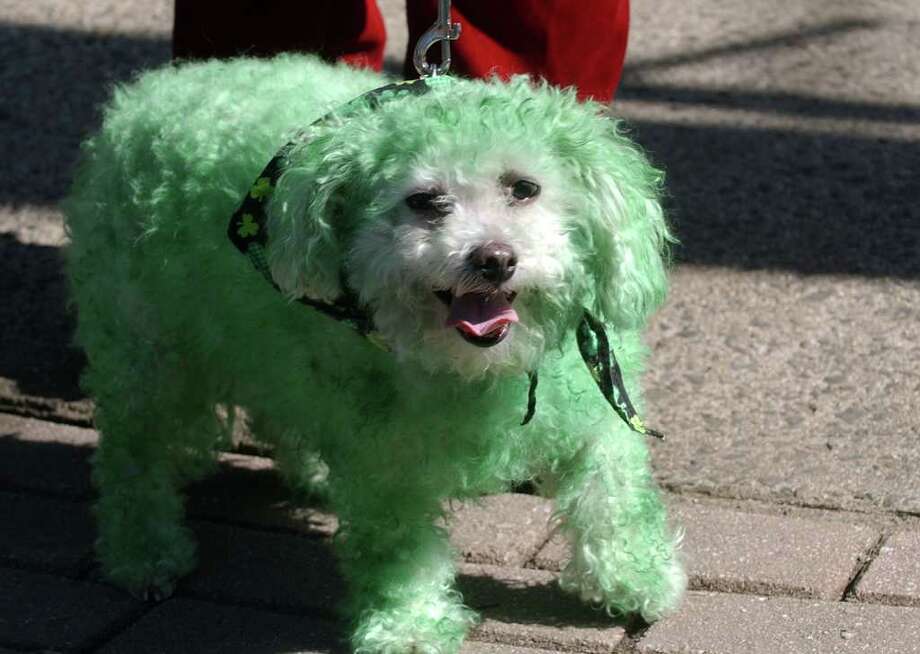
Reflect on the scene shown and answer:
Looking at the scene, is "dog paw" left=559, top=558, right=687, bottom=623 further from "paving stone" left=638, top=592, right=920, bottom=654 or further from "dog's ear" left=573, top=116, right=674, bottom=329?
"dog's ear" left=573, top=116, right=674, bottom=329

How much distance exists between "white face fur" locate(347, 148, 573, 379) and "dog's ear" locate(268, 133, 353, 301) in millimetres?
44

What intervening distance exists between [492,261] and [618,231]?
27 cm

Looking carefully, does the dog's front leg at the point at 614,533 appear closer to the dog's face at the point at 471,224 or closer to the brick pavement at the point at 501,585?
the brick pavement at the point at 501,585

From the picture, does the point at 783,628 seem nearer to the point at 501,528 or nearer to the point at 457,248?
the point at 501,528

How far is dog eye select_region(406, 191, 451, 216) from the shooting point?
2.60m

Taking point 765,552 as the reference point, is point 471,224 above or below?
above

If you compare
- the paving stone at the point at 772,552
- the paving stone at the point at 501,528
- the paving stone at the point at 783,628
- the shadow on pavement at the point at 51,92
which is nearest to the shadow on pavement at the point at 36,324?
the shadow on pavement at the point at 51,92

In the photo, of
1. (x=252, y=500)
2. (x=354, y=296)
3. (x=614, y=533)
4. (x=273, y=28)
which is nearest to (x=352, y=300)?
(x=354, y=296)

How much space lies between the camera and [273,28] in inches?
153

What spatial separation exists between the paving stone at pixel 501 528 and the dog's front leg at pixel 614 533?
0.95 feet

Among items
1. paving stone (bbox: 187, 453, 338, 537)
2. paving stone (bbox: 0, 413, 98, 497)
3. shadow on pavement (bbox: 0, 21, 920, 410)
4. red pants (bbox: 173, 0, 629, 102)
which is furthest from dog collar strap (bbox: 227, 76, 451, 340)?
shadow on pavement (bbox: 0, 21, 920, 410)

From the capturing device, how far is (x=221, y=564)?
3.45 m

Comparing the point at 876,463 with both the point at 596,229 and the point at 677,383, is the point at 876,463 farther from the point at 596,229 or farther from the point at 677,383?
the point at 596,229

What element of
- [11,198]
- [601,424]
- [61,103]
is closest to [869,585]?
[601,424]
